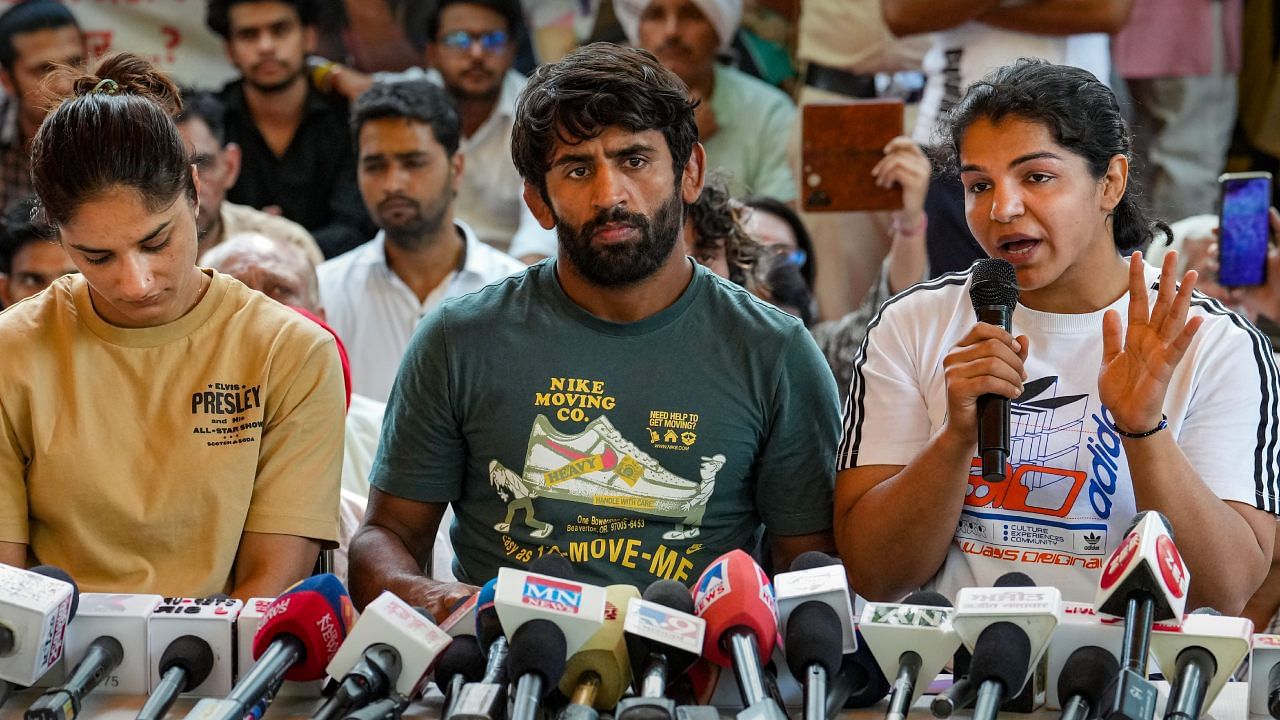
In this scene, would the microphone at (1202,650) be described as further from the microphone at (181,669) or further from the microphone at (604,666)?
the microphone at (181,669)

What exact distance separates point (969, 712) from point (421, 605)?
88 centimetres

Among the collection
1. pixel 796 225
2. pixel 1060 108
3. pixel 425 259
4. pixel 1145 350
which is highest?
pixel 1060 108

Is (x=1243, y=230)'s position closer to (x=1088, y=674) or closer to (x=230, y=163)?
(x=1088, y=674)

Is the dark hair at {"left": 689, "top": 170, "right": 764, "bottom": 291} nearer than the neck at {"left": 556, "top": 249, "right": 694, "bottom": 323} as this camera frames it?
No

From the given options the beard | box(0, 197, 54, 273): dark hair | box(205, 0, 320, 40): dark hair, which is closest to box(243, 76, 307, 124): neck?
box(205, 0, 320, 40): dark hair

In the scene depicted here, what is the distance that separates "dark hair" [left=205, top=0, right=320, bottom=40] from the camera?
17.7 feet

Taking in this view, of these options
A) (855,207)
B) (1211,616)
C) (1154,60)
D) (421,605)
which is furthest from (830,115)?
(1211,616)

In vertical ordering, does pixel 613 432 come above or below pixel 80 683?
above

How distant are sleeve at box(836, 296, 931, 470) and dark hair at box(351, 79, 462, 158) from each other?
2545 millimetres

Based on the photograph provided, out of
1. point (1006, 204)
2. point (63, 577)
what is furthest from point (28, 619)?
point (1006, 204)

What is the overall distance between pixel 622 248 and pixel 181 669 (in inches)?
39.4

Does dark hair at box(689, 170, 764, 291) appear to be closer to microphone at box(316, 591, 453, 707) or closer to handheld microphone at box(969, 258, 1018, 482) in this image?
handheld microphone at box(969, 258, 1018, 482)

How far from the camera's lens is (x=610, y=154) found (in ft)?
7.95

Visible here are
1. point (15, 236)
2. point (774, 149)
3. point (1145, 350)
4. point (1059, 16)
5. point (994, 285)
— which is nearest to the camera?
point (1145, 350)
